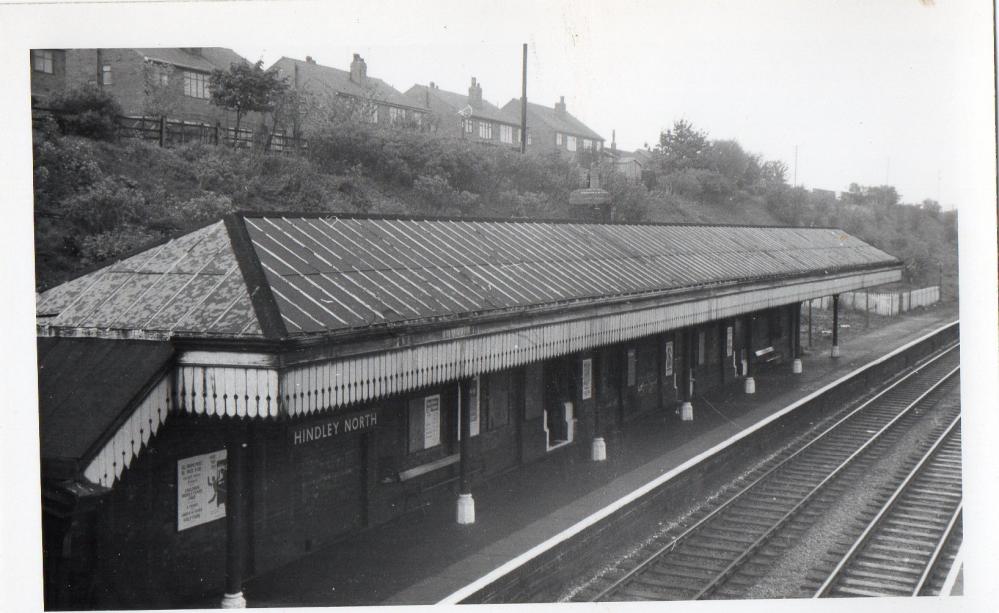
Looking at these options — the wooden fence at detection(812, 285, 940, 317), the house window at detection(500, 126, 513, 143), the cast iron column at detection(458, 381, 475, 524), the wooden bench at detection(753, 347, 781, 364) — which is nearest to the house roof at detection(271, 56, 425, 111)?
the house window at detection(500, 126, 513, 143)

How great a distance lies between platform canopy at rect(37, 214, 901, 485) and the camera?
284 inches

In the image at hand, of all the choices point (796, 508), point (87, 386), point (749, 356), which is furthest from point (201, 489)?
point (749, 356)

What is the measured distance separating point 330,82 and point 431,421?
26217 millimetres

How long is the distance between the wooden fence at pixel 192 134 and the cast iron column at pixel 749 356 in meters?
14.6

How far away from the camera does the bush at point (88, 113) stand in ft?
66.0

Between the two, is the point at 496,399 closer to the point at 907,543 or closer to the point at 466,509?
the point at 466,509

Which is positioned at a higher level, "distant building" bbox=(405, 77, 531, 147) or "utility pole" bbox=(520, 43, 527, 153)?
"distant building" bbox=(405, 77, 531, 147)

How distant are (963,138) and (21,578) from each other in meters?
9.93

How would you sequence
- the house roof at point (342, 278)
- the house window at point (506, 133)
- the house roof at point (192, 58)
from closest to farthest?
1. the house roof at point (342, 278)
2. the house roof at point (192, 58)
3. the house window at point (506, 133)

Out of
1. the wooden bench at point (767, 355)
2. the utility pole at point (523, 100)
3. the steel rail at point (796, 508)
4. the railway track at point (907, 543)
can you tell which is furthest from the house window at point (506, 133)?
the railway track at point (907, 543)

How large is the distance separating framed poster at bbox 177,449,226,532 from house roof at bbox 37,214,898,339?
5.37 feet

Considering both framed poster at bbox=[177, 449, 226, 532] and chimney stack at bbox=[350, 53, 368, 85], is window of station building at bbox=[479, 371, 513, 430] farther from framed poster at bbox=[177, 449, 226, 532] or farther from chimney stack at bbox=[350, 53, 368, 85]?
chimney stack at bbox=[350, 53, 368, 85]

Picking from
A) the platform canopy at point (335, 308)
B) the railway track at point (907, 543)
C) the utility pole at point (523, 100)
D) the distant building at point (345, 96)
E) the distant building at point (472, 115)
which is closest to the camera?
the platform canopy at point (335, 308)

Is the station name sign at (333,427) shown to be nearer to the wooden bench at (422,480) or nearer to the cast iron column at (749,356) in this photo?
the wooden bench at (422,480)
